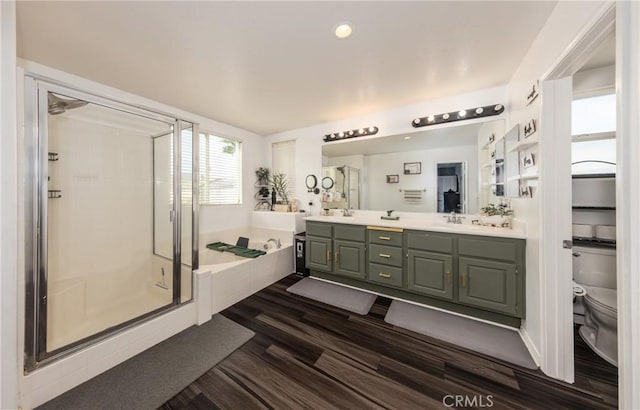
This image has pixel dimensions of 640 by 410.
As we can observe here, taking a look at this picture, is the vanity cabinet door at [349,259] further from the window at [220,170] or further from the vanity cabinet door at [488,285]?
the window at [220,170]

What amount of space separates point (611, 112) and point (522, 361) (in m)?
2.16

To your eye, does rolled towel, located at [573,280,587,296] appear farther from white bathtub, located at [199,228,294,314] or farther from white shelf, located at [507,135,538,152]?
white bathtub, located at [199,228,294,314]

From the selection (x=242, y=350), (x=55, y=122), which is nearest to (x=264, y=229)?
(x=242, y=350)

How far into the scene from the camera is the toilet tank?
1.85 m

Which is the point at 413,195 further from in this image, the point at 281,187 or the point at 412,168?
the point at 281,187

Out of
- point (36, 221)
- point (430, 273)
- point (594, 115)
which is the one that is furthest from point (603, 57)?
point (36, 221)

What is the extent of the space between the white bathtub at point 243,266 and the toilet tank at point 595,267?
10.4ft

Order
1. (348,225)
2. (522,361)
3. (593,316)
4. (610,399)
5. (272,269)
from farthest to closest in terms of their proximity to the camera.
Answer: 1. (272,269)
2. (348,225)
3. (593,316)
4. (522,361)
5. (610,399)

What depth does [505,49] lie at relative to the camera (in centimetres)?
171

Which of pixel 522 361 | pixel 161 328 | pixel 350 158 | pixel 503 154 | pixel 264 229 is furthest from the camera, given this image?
pixel 264 229

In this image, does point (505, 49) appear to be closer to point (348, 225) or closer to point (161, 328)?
point (348, 225)

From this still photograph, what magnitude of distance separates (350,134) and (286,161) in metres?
1.37

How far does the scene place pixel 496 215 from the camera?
87.3 inches

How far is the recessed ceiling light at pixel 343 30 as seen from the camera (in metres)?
1.47
